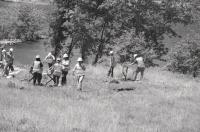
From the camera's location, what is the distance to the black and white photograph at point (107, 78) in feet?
38.5

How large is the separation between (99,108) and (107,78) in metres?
8.71

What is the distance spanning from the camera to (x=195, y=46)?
4919 centimetres

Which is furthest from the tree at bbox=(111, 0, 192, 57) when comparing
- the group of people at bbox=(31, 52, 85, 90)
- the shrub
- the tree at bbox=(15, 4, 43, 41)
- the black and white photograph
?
the tree at bbox=(15, 4, 43, 41)

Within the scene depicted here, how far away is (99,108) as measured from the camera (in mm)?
13891

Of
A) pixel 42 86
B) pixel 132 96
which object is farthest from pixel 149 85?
pixel 42 86

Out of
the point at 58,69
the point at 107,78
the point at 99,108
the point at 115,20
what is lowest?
the point at 99,108

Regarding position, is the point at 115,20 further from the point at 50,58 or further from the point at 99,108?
the point at 99,108

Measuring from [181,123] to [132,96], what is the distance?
5.42 m

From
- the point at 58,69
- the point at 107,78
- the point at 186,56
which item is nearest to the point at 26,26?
the point at 186,56

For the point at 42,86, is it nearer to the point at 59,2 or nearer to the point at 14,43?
the point at 59,2

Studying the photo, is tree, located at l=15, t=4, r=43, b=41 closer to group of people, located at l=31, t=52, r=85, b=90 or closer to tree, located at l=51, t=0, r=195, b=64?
tree, located at l=51, t=0, r=195, b=64

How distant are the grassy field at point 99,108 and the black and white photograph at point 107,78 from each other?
0.03 metres

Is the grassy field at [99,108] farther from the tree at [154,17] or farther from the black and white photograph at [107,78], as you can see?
the tree at [154,17]

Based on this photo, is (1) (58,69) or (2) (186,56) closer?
(1) (58,69)
